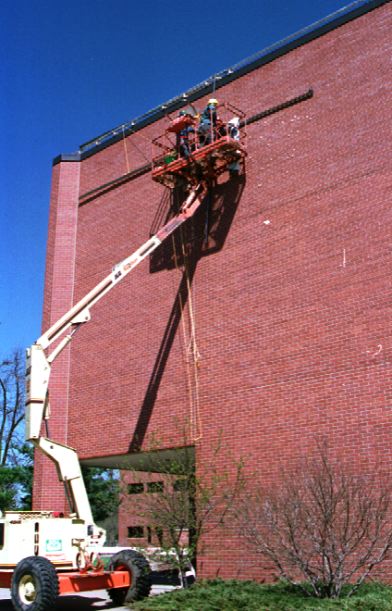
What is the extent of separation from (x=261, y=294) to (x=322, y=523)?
6793 mm

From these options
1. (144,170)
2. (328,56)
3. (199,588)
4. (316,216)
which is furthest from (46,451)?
(328,56)

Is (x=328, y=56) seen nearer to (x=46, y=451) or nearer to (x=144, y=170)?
(x=144, y=170)

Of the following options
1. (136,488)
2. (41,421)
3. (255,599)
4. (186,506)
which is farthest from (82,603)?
(255,599)

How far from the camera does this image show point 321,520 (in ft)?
37.7

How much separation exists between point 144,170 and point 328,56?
633 centimetres

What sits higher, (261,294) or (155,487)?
(261,294)

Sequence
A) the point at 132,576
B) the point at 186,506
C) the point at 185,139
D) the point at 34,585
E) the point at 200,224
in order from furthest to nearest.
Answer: the point at 185,139, the point at 200,224, the point at 186,506, the point at 132,576, the point at 34,585

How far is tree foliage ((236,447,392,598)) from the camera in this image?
11.5 m

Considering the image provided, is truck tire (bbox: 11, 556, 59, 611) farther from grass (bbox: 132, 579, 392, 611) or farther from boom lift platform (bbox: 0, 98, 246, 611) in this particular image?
grass (bbox: 132, 579, 392, 611)

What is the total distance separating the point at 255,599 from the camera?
11.9 meters

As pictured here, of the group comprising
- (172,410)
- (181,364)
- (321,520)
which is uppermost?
(181,364)

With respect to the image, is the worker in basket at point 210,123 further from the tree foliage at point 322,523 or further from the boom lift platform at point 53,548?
the tree foliage at point 322,523

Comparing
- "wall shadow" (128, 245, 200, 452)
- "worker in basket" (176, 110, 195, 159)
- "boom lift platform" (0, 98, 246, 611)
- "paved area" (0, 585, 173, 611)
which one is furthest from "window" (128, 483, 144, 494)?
"worker in basket" (176, 110, 195, 159)

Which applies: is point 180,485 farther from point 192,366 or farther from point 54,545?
point 192,366
